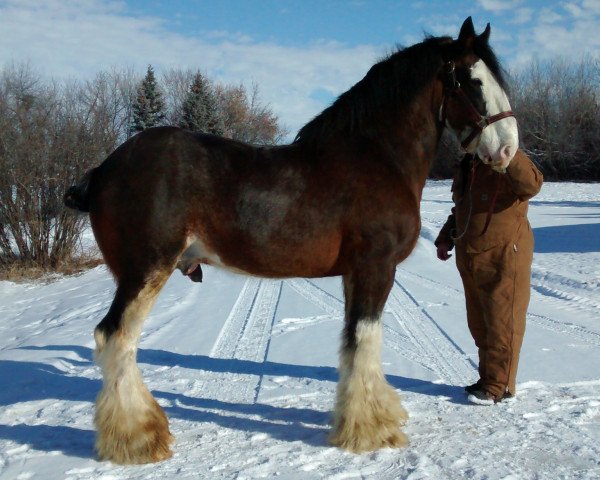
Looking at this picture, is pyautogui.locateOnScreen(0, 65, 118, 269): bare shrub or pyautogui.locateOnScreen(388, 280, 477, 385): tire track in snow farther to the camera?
pyautogui.locateOnScreen(0, 65, 118, 269): bare shrub

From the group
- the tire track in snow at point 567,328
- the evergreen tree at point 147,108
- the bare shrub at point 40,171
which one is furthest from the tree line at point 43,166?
the evergreen tree at point 147,108

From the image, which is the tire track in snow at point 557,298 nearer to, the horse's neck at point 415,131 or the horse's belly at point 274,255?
the horse's neck at point 415,131

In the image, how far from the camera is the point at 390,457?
3246 mm

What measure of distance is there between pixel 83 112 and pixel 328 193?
35.9 feet

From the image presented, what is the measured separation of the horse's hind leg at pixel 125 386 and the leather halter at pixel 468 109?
2040 mm

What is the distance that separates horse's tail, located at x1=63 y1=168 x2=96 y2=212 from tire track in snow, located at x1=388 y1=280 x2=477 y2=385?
Result: 10.1ft

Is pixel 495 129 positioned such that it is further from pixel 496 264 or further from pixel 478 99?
pixel 496 264

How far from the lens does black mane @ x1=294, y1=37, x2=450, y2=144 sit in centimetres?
350

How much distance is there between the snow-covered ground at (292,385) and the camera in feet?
10.4

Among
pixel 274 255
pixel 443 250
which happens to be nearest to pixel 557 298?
pixel 443 250

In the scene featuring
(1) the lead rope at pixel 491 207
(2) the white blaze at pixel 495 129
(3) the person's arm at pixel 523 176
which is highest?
(2) the white blaze at pixel 495 129

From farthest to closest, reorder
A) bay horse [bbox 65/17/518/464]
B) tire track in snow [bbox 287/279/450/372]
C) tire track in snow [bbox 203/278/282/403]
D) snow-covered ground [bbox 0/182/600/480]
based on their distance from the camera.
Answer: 1. tire track in snow [bbox 287/279/450/372]
2. tire track in snow [bbox 203/278/282/403]
3. bay horse [bbox 65/17/518/464]
4. snow-covered ground [bbox 0/182/600/480]

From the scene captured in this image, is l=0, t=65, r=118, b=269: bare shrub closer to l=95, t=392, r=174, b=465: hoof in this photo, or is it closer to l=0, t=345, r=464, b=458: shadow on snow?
l=0, t=345, r=464, b=458: shadow on snow

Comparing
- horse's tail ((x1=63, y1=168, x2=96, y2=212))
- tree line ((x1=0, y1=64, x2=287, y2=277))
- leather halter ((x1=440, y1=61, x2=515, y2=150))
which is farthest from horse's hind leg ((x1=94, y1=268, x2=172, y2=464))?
tree line ((x1=0, y1=64, x2=287, y2=277))
